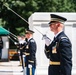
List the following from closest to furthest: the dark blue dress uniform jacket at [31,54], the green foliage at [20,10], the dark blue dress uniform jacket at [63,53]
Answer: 1. the dark blue dress uniform jacket at [63,53]
2. the dark blue dress uniform jacket at [31,54]
3. the green foliage at [20,10]

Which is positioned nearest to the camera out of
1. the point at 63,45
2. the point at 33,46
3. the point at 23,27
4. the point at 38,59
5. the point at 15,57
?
the point at 63,45

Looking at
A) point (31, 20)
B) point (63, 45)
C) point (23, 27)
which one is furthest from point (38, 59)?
point (23, 27)

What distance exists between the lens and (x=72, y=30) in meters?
14.7

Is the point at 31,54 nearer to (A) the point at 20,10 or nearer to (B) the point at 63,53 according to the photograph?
(B) the point at 63,53

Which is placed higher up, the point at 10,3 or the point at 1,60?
the point at 10,3

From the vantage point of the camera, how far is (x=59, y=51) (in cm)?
601

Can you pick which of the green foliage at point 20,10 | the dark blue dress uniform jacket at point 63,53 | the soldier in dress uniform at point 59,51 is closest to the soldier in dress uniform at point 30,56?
the soldier in dress uniform at point 59,51

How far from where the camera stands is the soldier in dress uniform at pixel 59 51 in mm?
5891

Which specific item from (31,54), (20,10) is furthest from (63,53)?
(20,10)

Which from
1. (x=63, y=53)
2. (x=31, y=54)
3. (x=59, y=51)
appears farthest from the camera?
(x=31, y=54)

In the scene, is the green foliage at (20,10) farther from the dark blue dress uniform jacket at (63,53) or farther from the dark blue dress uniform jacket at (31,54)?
the dark blue dress uniform jacket at (63,53)

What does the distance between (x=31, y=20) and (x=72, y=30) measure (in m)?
1.55

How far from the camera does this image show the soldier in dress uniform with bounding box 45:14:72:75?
5.89 meters

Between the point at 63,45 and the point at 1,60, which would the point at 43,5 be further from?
the point at 63,45
